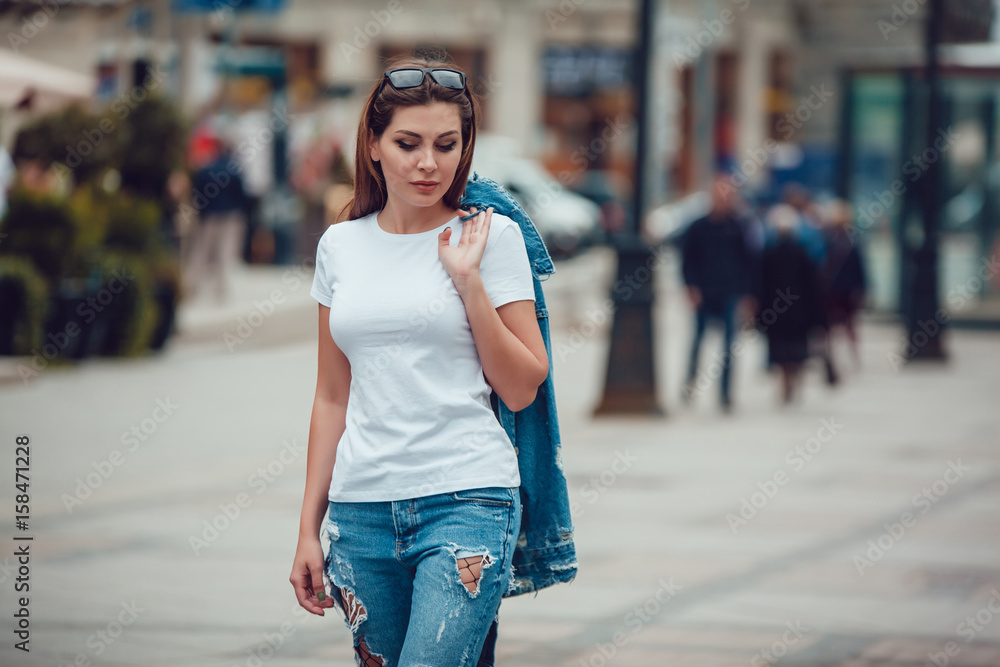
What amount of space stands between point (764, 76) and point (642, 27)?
34.4 metres

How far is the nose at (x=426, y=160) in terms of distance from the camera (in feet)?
8.93

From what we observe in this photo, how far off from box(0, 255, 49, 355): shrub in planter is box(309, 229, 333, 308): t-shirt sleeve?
31.5 feet

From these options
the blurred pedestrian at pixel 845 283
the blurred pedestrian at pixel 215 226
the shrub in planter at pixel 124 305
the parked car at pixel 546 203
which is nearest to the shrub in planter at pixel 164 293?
the shrub in planter at pixel 124 305

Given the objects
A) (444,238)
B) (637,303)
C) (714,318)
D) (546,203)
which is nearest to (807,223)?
(714,318)

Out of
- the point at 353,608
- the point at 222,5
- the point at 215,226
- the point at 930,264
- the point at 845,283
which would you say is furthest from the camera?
the point at 222,5

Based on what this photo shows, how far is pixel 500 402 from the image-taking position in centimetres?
282

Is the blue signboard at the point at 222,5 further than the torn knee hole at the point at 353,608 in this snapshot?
Yes

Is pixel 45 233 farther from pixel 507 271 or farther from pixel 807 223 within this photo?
pixel 507 271

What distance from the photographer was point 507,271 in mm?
2773

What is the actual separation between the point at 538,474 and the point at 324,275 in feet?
1.92

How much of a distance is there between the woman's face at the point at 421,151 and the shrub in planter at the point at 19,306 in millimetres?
9793

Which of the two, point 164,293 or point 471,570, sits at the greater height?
point 471,570

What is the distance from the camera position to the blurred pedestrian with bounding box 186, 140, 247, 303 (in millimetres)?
18047

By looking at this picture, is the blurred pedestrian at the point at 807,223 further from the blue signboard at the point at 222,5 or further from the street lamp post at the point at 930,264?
the blue signboard at the point at 222,5
